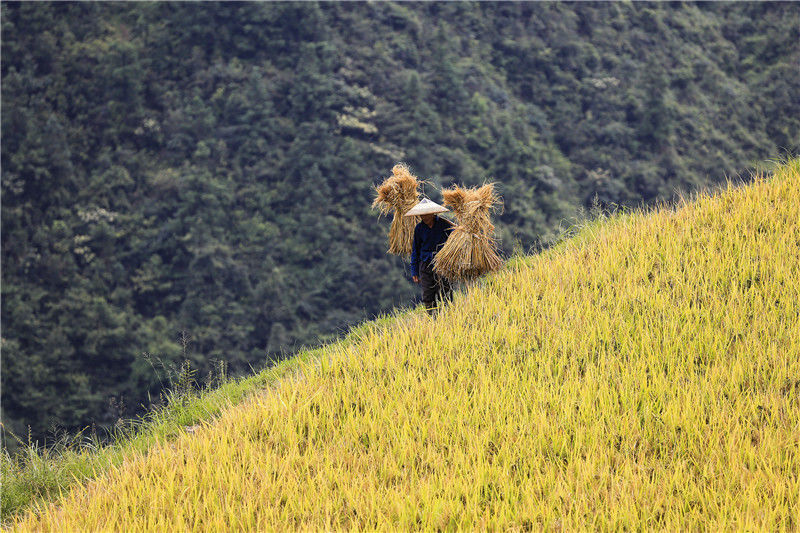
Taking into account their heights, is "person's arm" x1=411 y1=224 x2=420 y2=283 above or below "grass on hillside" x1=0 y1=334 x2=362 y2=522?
above

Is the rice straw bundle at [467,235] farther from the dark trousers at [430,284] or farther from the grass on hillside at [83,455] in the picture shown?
the grass on hillside at [83,455]

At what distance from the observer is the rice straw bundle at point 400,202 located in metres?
7.39

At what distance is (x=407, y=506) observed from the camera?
3.65 m

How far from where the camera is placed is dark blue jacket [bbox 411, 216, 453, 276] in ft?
22.8

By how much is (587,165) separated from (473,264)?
3281 centimetres

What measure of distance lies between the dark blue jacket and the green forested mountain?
2049 centimetres

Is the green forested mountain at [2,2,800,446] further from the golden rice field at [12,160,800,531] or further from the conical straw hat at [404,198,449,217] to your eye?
the golden rice field at [12,160,800,531]

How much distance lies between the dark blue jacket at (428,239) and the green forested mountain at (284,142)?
20.5 meters

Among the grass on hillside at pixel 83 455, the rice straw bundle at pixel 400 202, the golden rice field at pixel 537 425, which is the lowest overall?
the grass on hillside at pixel 83 455

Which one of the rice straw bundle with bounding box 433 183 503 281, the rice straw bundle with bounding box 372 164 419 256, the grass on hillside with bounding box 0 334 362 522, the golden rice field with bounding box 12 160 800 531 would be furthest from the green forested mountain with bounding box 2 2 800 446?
the golden rice field with bounding box 12 160 800 531

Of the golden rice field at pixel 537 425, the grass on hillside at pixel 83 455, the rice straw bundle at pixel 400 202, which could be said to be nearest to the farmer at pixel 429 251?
the rice straw bundle at pixel 400 202

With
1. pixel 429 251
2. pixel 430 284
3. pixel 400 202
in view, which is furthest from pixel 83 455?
pixel 400 202

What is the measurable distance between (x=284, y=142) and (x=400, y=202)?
28276mm

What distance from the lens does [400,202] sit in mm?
7520
